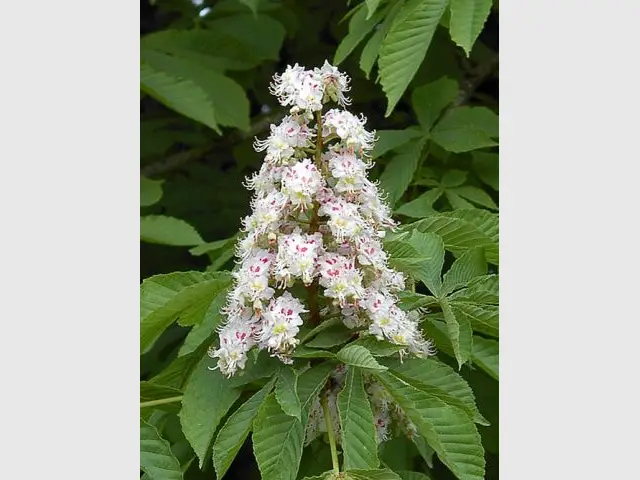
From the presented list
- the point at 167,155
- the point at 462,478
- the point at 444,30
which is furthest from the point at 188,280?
the point at 167,155

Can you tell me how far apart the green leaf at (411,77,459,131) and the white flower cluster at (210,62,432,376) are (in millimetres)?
842

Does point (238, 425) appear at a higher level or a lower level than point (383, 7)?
lower

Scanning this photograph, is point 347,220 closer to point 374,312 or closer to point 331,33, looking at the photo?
point 374,312

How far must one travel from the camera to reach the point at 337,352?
3.89 ft

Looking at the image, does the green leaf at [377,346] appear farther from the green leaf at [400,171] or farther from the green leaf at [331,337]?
the green leaf at [400,171]

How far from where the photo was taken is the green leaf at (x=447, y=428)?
1126 mm

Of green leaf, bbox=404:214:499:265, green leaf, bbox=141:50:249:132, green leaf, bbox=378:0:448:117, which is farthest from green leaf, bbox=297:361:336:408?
green leaf, bbox=141:50:249:132

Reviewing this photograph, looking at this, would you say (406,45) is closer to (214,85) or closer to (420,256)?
(420,256)

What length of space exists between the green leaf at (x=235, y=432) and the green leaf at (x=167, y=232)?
0.83m

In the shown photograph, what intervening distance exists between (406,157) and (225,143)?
32.6 inches

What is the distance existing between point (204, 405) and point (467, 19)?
778 mm

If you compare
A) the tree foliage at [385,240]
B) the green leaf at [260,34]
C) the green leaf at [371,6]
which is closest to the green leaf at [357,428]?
the tree foliage at [385,240]

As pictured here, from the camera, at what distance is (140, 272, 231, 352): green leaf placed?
128 centimetres

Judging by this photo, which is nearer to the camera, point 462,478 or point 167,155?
point 462,478
